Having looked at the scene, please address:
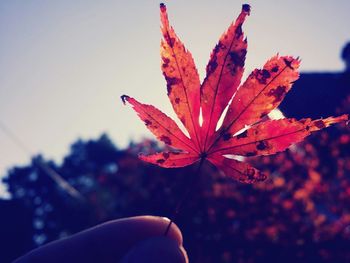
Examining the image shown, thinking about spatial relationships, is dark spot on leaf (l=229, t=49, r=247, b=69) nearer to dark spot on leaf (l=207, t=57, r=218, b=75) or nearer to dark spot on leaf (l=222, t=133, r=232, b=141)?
dark spot on leaf (l=207, t=57, r=218, b=75)

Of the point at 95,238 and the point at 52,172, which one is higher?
the point at 95,238

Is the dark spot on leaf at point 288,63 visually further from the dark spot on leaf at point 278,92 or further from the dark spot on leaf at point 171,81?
the dark spot on leaf at point 171,81

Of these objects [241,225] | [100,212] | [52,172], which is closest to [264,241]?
[241,225]

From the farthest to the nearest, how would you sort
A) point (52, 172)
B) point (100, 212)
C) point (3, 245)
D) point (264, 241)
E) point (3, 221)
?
point (52, 172)
point (100, 212)
point (264, 241)
point (3, 245)
point (3, 221)

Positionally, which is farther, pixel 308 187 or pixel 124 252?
pixel 308 187

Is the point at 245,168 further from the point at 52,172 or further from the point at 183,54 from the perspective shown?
the point at 52,172

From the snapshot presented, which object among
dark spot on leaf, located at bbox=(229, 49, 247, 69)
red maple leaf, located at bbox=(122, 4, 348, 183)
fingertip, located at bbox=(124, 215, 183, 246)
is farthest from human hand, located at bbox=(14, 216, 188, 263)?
dark spot on leaf, located at bbox=(229, 49, 247, 69)

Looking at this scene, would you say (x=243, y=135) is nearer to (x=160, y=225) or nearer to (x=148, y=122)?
(x=148, y=122)

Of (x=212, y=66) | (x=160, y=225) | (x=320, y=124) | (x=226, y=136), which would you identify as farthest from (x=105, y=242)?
(x=320, y=124)
